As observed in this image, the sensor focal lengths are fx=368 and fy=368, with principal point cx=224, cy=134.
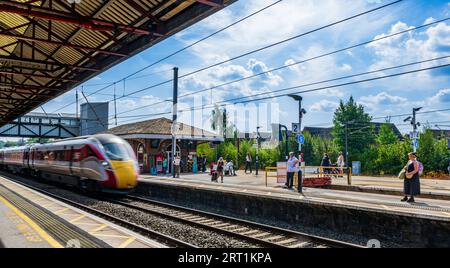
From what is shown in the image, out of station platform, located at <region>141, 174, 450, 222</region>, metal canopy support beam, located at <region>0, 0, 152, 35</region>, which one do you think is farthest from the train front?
metal canopy support beam, located at <region>0, 0, 152, 35</region>

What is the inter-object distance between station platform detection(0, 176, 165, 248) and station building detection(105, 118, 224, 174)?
19.3 meters

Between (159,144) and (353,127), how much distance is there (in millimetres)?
30699

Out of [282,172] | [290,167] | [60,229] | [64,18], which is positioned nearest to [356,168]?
[282,172]

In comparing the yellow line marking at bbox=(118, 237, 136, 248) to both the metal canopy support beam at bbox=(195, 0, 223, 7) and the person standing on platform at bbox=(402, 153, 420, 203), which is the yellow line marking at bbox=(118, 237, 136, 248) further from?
the person standing on platform at bbox=(402, 153, 420, 203)

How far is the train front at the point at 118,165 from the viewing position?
1572 centimetres

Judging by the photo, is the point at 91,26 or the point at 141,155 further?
the point at 141,155

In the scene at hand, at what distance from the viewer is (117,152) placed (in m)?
16.1

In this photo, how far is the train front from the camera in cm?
1572

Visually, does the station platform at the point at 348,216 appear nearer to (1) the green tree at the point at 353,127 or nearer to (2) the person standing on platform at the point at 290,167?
(2) the person standing on platform at the point at 290,167

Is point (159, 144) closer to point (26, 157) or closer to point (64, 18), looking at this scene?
point (26, 157)

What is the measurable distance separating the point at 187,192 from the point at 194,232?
7.07m

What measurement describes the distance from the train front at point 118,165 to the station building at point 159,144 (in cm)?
1313
